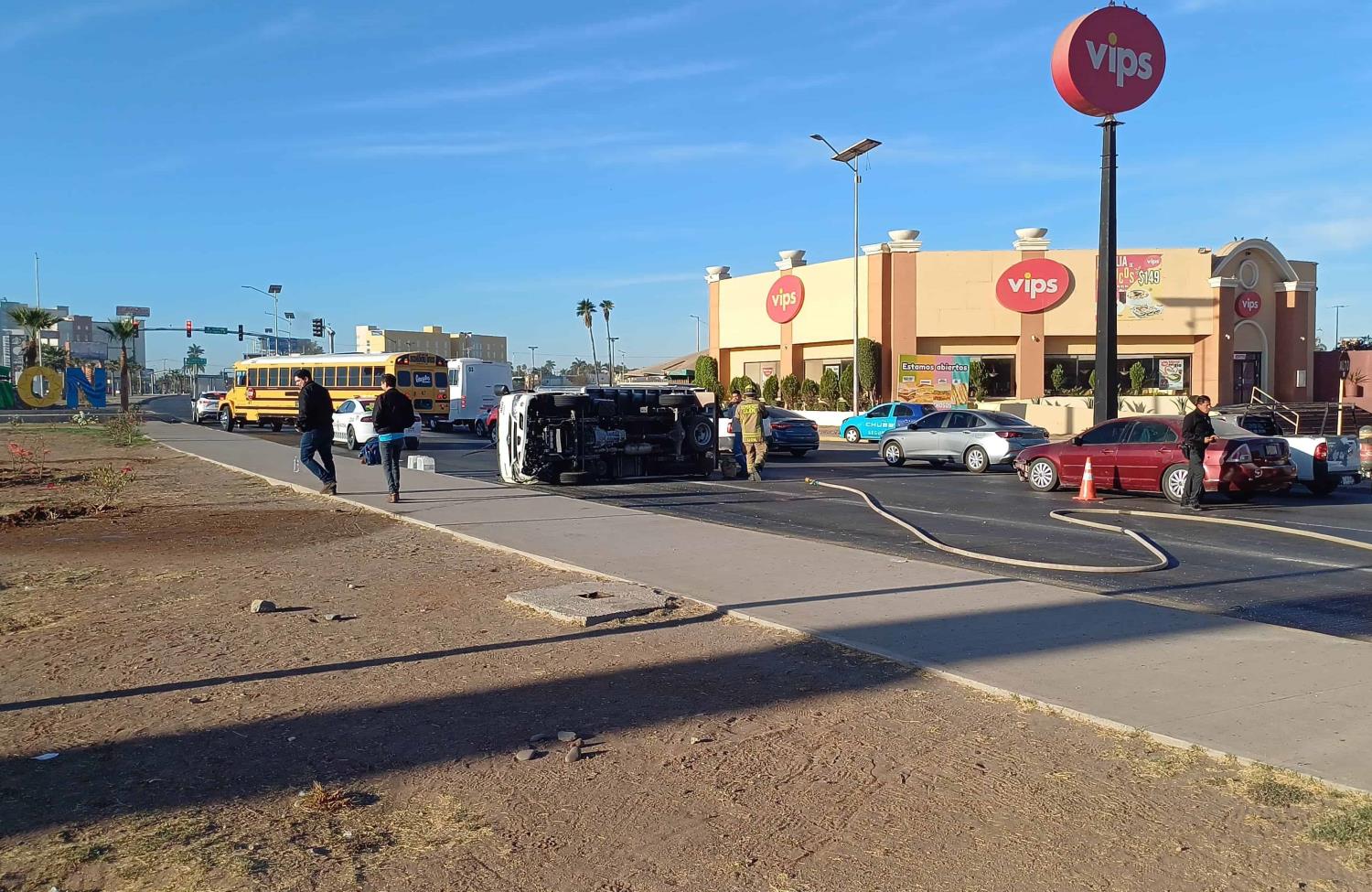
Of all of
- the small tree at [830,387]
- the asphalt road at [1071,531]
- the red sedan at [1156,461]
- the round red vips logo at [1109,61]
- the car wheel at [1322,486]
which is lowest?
the asphalt road at [1071,531]

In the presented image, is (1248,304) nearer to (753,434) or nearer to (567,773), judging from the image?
(753,434)

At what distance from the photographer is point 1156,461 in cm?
1720

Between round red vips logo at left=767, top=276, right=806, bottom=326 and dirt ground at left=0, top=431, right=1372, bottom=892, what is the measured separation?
43.5 meters

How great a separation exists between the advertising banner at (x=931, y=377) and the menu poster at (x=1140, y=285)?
6.50 m

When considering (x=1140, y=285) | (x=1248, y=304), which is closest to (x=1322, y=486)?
(x=1140, y=285)

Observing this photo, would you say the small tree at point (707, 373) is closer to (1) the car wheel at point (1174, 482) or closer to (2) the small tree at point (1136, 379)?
(2) the small tree at point (1136, 379)

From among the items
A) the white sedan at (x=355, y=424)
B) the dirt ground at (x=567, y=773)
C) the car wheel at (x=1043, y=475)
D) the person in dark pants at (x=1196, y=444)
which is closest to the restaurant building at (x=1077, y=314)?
the white sedan at (x=355, y=424)

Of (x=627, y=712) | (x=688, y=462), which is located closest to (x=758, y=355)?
(x=688, y=462)

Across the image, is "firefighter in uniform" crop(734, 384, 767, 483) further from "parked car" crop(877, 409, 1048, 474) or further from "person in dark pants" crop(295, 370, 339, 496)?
"person in dark pants" crop(295, 370, 339, 496)

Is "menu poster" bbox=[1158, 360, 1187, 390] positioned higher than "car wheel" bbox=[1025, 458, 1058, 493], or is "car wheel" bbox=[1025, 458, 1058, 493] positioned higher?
"menu poster" bbox=[1158, 360, 1187, 390]

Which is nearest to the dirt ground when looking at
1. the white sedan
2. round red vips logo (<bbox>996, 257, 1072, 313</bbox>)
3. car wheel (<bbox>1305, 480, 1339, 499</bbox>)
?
car wheel (<bbox>1305, 480, 1339, 499</bbox>)

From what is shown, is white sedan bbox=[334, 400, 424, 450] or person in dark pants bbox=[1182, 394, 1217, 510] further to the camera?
white sedan bbox=[334, 400, 424, 450]

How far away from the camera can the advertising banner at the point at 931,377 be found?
46.3m

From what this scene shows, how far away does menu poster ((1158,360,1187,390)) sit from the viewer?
152 feet
